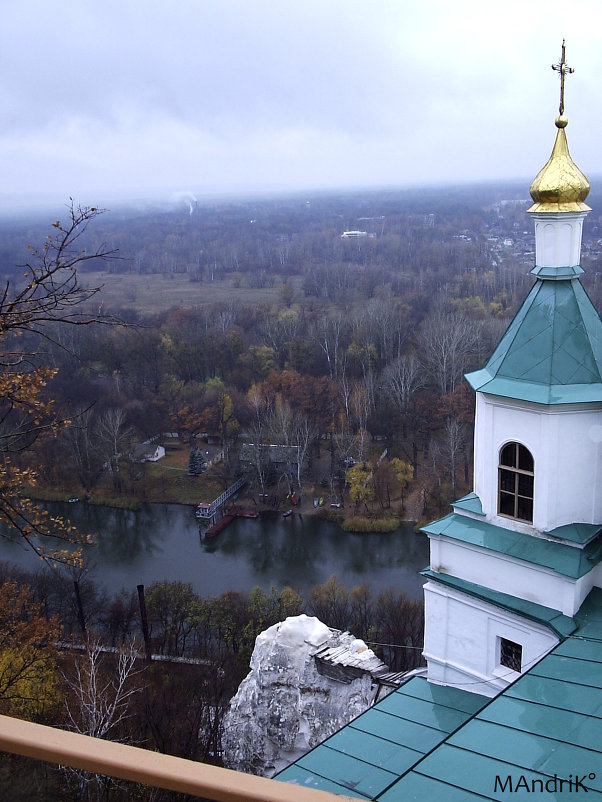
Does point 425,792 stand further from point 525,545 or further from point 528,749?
point 525,545

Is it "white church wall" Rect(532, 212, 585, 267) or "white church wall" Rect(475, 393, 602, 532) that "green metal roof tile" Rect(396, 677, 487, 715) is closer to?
"white church wall" Rect(475, 393, 602, 532)

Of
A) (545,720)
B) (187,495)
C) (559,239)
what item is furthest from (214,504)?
(545,720)

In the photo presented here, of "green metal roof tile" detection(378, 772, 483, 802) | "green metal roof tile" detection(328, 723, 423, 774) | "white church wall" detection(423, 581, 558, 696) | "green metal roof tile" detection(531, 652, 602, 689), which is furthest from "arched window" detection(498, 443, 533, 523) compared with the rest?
"green metal roof tile" detection(378, 772, 483, 802)

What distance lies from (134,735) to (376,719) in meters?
5.78

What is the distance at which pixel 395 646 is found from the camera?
14477 mm

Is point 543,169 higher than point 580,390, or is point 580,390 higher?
point 543,169

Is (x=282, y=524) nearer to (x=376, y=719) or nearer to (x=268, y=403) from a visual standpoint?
(x=268, y=403)

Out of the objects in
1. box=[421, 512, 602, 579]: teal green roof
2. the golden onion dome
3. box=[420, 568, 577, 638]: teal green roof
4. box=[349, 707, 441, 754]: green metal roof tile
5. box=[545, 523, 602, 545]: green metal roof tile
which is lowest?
box=[349, 707, 441, 754]: green metal roof tile

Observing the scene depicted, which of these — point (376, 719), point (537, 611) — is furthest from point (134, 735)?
point (537, 611)

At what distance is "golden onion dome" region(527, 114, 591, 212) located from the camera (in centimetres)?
→ 601

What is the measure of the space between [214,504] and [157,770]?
21.9 metres

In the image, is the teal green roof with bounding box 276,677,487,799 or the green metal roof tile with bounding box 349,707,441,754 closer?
the teal green roof with bounding box 276,677,487,799

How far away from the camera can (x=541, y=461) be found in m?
6.14

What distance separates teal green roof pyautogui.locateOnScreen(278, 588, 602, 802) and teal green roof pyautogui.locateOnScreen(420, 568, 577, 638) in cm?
13
